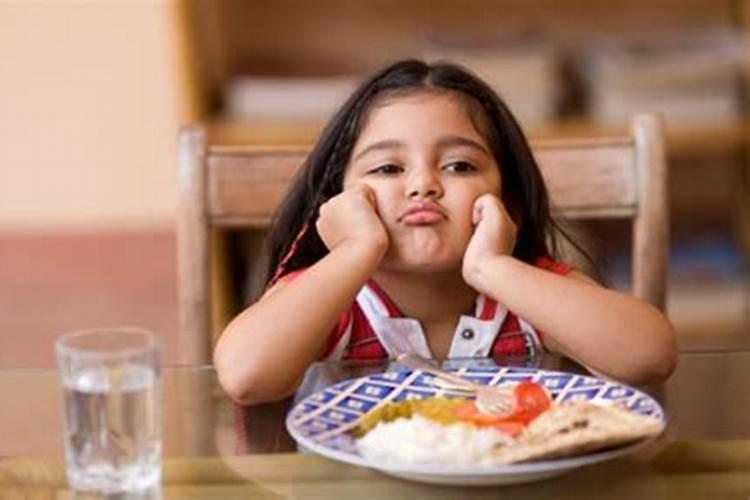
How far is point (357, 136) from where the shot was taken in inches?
55.9

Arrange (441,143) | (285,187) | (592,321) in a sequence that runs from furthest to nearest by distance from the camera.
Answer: (285,187)
(441,143)
(592,321)

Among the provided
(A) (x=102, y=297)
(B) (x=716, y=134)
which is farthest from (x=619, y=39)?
(A) (x=102, y=297)

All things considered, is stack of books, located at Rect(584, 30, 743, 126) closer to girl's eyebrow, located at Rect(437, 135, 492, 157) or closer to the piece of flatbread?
girl's eyebrow, located at Rect(437, 135, 492, 157)

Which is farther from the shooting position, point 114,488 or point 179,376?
point 179,376

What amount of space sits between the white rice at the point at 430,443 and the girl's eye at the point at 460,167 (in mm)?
383

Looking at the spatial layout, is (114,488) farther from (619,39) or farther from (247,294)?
(619,39)

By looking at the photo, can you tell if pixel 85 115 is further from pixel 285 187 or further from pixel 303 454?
pixel 303 454

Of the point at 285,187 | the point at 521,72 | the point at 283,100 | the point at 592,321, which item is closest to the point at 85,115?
the point at 283,100

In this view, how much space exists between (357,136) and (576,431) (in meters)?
0.49

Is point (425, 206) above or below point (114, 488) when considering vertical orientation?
Result: above

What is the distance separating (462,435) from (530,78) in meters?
1.69

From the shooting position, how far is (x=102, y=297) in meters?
3.41

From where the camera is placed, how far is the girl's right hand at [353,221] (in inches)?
51.5

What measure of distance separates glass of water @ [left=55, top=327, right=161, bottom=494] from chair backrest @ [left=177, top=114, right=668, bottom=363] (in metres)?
0.49
